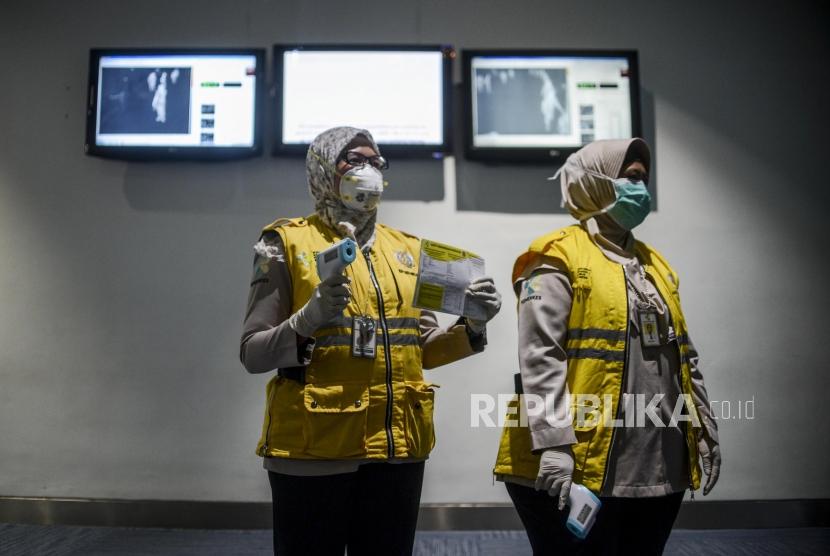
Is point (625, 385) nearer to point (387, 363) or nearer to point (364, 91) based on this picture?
point (387, 363)

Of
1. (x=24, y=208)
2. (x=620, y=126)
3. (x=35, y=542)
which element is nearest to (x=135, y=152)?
(x=24, y=208)

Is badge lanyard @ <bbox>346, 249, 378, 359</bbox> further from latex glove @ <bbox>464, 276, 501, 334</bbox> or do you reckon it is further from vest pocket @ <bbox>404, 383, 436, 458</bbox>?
latex glove @ <bbox>464, 276, 501, 334</bbox>

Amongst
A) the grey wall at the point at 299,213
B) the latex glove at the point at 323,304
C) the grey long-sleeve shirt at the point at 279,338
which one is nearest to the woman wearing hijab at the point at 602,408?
the grey long-sleeve shirt at the point at 279,338

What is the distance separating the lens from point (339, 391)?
57.2 inches

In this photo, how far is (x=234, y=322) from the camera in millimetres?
3141

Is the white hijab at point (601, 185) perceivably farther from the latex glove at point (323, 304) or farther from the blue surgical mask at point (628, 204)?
the latex glove at point (323, 304)

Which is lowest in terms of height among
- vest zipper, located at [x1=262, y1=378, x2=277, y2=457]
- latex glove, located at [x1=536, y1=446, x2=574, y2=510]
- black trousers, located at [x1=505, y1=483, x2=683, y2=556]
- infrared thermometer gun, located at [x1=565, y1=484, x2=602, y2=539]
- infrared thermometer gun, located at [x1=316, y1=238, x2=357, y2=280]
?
black trousers, located at [x1=505, y1=483, x2=683, y2=556]

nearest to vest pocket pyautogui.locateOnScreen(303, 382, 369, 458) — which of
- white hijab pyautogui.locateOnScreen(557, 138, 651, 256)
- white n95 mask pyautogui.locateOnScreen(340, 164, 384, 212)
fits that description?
white n95 mask pyautogui.locateOnScreen(340, 164, 384, 212)

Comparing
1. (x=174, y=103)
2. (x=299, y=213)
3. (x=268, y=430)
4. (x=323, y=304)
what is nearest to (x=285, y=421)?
(x=268, y=430)

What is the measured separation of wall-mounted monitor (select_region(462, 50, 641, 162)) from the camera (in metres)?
3.17

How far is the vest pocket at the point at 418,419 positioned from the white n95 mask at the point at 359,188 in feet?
1.64

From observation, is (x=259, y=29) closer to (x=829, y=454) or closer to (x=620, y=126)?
(x=620, y=126)

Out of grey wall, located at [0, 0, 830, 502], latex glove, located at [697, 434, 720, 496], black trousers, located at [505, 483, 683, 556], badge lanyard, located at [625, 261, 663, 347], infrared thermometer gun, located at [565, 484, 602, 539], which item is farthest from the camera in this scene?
grey wall, located at [0, 0, 830, 502]

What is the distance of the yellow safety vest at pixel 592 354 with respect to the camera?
4.82 feet
